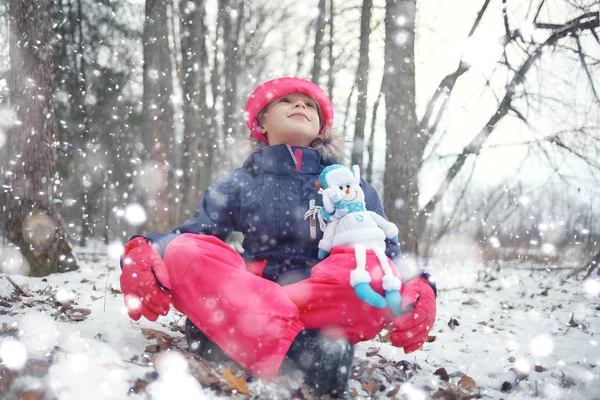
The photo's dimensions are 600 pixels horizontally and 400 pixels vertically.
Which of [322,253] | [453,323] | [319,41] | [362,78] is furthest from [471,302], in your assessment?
[319,41]

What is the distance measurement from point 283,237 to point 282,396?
3.05 ft

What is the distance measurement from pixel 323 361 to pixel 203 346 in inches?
28.5

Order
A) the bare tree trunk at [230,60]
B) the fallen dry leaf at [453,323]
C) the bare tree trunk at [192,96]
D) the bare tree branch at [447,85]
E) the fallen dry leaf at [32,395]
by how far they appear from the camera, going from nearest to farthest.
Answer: the fallen dry leaf at [32,395] → the fallen dry leaf at [453,323] → the bare tree branch at [447,85] → the bare tree trunk at [192,96] → the bare tree trunk at [230,60]

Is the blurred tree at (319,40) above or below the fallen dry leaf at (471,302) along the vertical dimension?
above

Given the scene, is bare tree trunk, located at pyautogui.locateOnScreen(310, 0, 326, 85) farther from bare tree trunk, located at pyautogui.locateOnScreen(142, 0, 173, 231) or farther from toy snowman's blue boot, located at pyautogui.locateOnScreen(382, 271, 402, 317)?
toy snowman's blue boot, located at pyautogui.locateOnScreen(382, 271, 402, 317)

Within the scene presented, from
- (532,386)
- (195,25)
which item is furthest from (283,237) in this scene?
(195,25)

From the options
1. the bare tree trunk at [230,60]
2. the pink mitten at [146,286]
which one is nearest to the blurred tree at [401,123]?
the pink mitten at [146,286]

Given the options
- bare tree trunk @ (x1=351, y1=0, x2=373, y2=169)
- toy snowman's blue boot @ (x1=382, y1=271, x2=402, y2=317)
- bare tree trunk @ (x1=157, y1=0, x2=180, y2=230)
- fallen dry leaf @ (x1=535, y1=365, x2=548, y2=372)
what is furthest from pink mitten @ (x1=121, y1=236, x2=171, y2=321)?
bare tree trunk @ (x1=351, y1=0, x2=373, y2=169)

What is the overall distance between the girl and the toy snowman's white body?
8cm

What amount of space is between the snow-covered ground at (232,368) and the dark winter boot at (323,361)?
0.30 feet

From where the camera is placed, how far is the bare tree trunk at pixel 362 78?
336 inches

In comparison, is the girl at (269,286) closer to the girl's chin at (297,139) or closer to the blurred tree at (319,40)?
the girl's chin at (297,139)

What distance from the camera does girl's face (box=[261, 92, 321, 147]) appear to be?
9.04 feet

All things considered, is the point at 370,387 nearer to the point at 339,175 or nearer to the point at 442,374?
the point at 442,374
